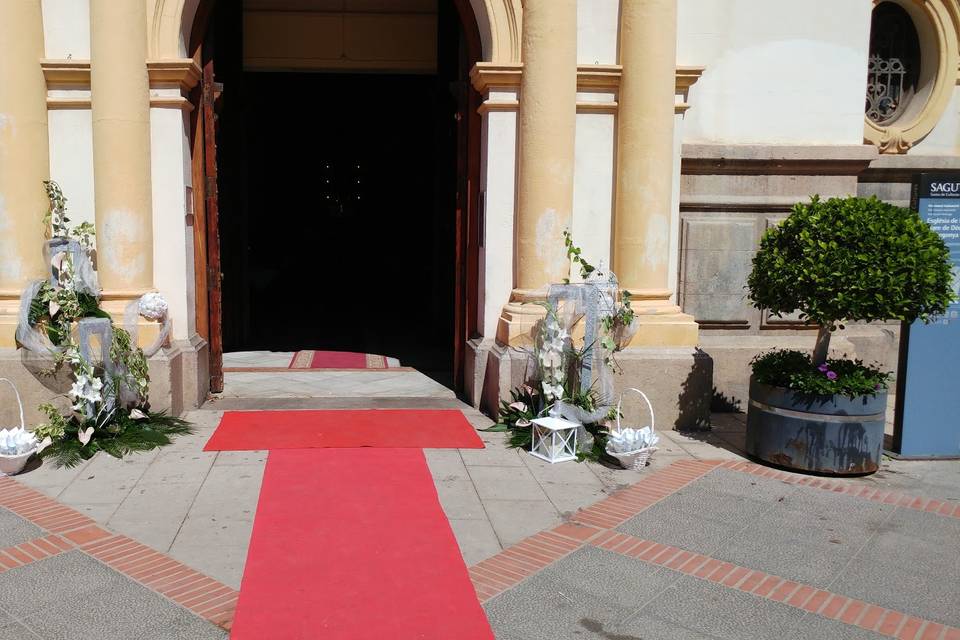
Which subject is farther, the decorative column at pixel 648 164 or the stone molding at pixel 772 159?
the stone molding at pixel 772 159

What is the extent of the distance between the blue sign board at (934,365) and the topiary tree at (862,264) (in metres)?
0.49

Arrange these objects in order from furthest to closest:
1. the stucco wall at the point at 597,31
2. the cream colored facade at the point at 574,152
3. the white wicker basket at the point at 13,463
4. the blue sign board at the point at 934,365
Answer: the stucco wall at the point at 597,31
the cream colored facade at the point at 574,152
the blue sign board at the point at 934,365
the white wicker basket at the point at 13,463

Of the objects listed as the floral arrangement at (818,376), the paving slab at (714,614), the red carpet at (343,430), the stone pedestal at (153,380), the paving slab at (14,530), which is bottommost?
the paving slab at (714,614)

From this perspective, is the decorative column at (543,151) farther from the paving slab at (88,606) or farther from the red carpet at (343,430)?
the paving slab at (88,606)

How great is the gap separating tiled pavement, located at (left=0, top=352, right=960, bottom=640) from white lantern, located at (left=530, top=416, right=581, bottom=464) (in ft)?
0.44

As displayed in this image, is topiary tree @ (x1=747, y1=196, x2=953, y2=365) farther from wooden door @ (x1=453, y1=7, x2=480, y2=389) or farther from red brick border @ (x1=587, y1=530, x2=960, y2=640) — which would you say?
wooden door @ (x1=453, y1=7, x2=480, y2=389)

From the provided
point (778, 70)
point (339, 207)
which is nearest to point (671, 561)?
point (778, 70)

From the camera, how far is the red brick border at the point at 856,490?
564cm

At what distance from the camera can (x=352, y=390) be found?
8.67 meters

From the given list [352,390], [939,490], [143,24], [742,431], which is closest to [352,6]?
[143,24]

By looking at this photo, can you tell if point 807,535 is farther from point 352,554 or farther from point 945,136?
point 945,136

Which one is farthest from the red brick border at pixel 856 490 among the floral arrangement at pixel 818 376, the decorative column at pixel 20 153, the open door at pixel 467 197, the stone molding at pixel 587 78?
the decorative column at pixel 20 153

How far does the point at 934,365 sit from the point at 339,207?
2071 cm

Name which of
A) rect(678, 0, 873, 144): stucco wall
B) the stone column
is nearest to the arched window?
rect(678, 0, 873, 144): stucco wall
